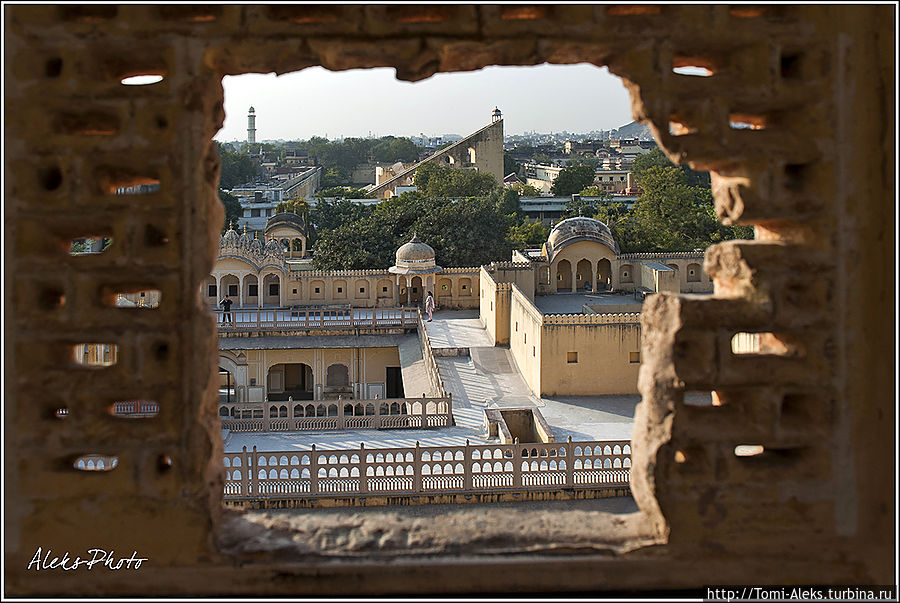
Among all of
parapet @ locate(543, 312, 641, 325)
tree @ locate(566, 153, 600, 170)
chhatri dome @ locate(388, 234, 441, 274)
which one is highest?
tree @ locate(566, 153, 600, 170)

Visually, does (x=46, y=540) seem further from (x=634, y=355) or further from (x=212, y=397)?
(x=634, y=355)

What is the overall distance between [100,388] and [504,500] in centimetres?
1227

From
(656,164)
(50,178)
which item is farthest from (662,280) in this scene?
(656,164)

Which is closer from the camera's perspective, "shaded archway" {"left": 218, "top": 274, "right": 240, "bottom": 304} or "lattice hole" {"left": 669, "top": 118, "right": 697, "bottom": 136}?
"lattice hole" {"left": 669, "top": 118, "right": 697, "bottom": 136}

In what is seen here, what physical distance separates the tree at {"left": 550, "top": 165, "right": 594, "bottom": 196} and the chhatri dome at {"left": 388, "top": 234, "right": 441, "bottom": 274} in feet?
120

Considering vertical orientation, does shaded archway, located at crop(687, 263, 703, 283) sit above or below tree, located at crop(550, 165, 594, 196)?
below

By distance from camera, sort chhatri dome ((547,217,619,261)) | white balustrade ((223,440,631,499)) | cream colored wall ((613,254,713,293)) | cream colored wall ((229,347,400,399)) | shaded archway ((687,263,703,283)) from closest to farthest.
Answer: white balustrade ((223,440,631,499))
cream colored wall ((229,347,400,399))
chhatri dome ((547,217,619,261))
cream colored wall ((613,254,713,293))
shaded archway ((687,263,703,283))

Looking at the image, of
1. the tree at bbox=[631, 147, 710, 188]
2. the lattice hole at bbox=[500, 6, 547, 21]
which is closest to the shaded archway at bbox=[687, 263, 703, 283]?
the lattice hole at bbox=[500, 6, 547, 21]

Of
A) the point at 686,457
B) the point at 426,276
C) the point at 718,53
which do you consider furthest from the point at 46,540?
the point at 426,276

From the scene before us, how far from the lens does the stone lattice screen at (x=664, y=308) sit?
14.0ft

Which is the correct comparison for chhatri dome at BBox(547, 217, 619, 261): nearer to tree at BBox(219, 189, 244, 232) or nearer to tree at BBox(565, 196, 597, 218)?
tree at BBox(565, 196, 597, 218)

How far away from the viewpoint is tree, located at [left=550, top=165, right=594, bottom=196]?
68875mm

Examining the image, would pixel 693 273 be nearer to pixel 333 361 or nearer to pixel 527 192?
pixel 333 361

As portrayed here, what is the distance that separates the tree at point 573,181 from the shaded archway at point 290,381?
41419 millimetres
